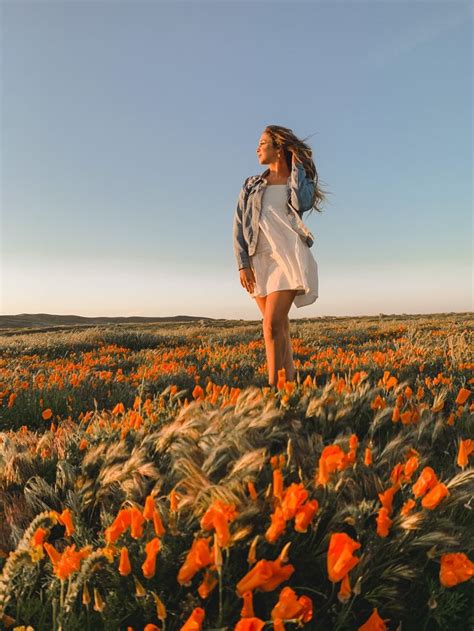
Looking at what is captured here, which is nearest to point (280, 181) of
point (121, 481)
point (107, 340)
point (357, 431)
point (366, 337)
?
point (357, 431)

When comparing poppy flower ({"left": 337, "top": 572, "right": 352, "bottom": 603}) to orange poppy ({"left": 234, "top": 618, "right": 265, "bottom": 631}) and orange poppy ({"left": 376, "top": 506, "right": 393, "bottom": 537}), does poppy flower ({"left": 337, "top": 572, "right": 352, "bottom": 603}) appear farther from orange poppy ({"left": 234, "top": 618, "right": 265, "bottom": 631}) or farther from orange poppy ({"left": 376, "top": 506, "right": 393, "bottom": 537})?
orange poppy ({"left": 234, "top": 618, "right": 265, "bottom": 631})

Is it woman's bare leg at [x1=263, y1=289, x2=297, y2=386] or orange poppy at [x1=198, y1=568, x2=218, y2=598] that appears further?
woman's bare leg at [x1=263, y1=289, x2=297, y2=386]

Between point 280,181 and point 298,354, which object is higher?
point 280,181

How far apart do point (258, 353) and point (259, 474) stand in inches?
234

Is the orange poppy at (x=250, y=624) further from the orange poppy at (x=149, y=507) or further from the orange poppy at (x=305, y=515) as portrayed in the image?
the orange poppy at (x=149, y=507)

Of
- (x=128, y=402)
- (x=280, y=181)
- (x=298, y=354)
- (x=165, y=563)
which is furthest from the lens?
(x=298, y=354)

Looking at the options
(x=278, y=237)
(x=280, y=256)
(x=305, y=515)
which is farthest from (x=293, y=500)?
(x=278, y=237)

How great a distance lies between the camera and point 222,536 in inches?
48.6

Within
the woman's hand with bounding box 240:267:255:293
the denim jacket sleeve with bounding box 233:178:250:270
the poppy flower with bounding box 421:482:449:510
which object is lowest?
the poppy flower with bounding box 421:482:449:510

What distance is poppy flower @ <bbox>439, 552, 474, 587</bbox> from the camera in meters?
1.30

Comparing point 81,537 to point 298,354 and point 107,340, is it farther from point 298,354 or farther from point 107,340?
point 107,340

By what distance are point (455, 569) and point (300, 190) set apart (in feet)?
13.3

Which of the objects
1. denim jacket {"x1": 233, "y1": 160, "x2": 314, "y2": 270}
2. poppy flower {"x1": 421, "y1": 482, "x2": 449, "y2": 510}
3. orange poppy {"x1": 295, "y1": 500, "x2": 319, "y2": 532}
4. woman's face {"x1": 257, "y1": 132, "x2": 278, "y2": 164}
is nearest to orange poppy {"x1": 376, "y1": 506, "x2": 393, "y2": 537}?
poppy flower {"x1": 421, "y1": 482, "x2": 449, "y2": 510}

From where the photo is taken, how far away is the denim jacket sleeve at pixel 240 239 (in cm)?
517
